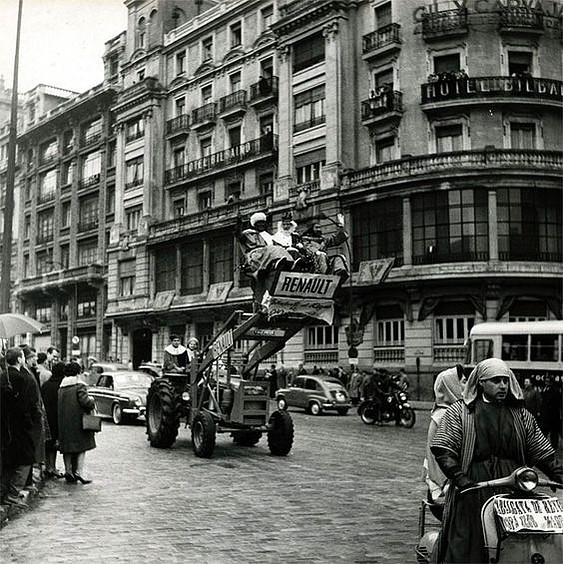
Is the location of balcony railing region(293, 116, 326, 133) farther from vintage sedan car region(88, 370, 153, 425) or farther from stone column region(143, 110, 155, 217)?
vintage sedan car region(88, 370, 153, 425)

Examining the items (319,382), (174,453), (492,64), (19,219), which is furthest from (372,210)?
(19,219)

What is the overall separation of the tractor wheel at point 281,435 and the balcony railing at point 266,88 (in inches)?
1146

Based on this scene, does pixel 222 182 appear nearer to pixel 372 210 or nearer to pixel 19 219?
pixel 372 210

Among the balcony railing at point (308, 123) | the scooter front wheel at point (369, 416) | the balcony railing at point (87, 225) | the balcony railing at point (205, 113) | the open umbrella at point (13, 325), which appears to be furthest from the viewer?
the balcony railing at point (87, 225)

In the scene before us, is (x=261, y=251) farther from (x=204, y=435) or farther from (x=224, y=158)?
(x=224, y=158)

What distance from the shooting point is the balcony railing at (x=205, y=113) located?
146 ft

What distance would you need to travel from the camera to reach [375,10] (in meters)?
35.0

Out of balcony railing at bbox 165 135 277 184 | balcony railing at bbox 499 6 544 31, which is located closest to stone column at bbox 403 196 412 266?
balcony railing at bbox 499 6 544 31

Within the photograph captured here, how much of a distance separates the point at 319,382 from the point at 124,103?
3174 cm

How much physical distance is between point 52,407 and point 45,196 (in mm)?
55355

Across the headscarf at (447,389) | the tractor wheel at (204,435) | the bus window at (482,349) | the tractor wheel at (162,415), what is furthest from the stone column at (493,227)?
the headscarf at (447,389)

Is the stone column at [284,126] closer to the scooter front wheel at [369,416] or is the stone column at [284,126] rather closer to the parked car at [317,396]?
the parked car at [317,396]

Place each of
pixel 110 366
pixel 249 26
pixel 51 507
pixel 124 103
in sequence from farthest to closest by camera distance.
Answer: pixel 124 103 < pixel 249 26 < pixel 110 366 < pixel 51 507

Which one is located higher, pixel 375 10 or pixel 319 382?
pixel 375 10
